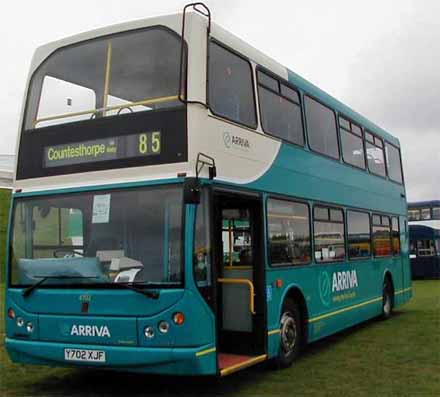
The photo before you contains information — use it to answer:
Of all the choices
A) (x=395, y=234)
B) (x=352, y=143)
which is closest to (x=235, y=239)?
(x=352, y=143)

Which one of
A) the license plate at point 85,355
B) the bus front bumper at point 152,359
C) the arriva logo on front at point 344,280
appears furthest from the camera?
the arriva logo on front at point 344,280

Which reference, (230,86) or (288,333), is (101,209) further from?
(288,333)

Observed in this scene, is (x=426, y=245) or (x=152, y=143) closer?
(x=152, y=143)

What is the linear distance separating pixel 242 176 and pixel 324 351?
12.8 feet


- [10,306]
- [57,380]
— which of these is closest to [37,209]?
[10,306]

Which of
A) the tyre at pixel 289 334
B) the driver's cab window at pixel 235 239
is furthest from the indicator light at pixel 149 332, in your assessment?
the tyre at pixel 289 334

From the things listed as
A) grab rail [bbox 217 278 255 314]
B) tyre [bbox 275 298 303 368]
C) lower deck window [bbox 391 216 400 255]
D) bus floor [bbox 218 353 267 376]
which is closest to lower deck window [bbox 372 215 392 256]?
lower deck window [bbox 391 216 400 255]

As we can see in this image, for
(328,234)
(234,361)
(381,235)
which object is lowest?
(234,361)

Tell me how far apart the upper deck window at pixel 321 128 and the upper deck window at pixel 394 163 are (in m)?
3.94

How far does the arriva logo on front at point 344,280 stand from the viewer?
424 inches

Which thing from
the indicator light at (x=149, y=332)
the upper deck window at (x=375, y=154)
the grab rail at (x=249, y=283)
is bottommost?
the indicator light at (x=149, y=332)

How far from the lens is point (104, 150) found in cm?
732

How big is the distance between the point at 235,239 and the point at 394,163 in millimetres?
8096

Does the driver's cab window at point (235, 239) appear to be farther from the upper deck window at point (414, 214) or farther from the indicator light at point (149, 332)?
the upper deck window at point (414, 214)
